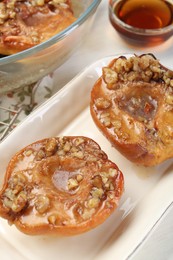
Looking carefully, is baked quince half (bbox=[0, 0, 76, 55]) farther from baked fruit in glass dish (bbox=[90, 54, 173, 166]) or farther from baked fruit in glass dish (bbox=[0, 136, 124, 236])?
baked fruit in glass dish (bbox=[0, 136, 124, 236])

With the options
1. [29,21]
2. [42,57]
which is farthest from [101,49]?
[42,57]

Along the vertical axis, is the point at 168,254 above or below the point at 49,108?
below

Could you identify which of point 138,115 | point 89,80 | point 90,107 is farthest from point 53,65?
point 138,115

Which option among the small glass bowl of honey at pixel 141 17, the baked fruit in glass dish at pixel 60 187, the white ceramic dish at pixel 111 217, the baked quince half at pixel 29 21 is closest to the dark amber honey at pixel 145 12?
the small glass bowl of honey at pixel 141 17

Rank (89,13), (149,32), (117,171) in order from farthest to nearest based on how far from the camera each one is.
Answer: (149,32)
(89,13)
(117,171)

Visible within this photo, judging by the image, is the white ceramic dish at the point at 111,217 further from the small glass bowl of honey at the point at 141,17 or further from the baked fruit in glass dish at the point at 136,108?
the small glass bowl of honey at the point at 141,17

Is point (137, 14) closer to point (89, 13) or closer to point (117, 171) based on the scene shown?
point (89, 13)
